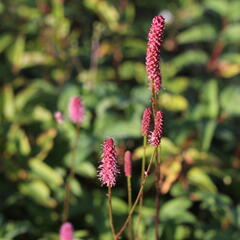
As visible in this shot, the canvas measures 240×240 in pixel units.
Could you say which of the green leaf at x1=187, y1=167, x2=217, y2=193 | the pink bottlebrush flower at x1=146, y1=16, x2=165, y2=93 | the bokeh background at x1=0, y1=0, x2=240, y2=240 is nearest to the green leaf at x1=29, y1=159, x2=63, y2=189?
the bokeh background at x1=0, y1=0, x2=240, y2=240

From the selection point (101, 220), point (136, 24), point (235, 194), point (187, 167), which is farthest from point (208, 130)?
point (136, 24)

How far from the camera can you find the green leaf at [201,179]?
2.87 metres

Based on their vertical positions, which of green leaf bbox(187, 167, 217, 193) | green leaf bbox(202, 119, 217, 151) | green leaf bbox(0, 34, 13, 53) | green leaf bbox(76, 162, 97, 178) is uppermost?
green leaf bbox(0, 34, 13, 53)

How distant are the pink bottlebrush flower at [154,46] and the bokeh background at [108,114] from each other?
1131mm

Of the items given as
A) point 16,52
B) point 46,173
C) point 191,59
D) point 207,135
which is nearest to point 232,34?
point 191,59

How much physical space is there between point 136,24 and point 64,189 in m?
1.54

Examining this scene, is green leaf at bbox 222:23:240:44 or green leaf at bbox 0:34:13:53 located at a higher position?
green leaf at bbox 222:23:240:44

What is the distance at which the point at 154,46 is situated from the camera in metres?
1.46

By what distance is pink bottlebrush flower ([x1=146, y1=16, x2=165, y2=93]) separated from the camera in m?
1.44

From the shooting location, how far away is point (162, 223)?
8.50ft

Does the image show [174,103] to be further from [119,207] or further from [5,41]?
[5,41]

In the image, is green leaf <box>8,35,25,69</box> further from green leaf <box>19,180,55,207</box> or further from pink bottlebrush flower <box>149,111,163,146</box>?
pink bottlebrush flower <box>149,111,163,146</box>

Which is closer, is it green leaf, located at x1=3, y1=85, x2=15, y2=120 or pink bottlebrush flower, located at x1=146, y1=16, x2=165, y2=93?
pink bottlebrush flower, located at x1=146, y1=16, x2=165, y2=93

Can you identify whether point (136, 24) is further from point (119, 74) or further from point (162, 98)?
point (162, 98)
